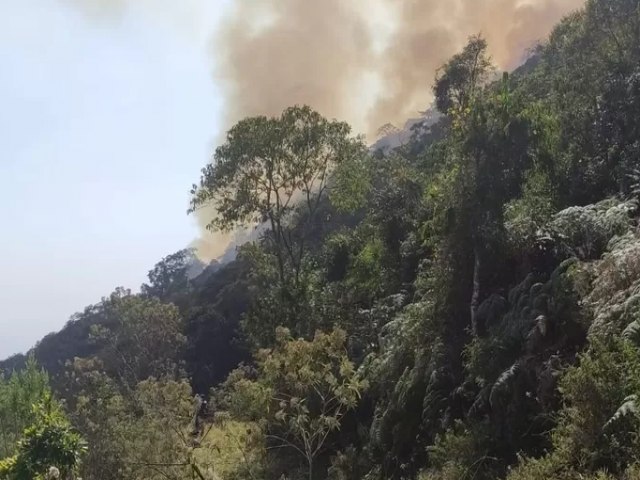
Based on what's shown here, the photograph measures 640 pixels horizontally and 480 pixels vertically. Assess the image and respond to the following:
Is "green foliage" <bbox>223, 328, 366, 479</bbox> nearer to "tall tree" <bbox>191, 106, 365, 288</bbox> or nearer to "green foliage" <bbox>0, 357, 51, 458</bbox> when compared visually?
"tall tree" <bbox>191, 106, 365, 288</bbox>

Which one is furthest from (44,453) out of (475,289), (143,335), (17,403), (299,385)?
(143,335)

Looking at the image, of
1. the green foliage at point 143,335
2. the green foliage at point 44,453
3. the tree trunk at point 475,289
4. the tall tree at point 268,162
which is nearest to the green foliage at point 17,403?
the green foliage at point 143,335

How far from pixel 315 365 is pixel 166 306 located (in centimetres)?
2960

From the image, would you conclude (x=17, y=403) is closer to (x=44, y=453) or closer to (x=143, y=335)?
(x=143, y=335)

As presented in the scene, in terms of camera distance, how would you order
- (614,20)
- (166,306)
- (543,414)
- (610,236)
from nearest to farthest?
(543,414) < (610,236) < (614,20) < (166,306)

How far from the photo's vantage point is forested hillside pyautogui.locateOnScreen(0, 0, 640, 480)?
365 inches

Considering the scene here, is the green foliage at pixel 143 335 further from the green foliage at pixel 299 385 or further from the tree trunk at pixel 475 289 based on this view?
the tree trunk at pixel 475 289

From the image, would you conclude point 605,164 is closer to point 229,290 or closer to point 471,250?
point 471,250

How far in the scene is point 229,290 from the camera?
2167 inches

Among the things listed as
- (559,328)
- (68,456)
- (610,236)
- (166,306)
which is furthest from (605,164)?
(166,306)

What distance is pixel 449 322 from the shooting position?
13.5 metres

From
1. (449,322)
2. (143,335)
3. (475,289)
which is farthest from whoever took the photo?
(143,335)

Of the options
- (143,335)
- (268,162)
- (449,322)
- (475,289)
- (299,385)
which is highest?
(268,162)

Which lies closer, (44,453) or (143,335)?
(44,453)
